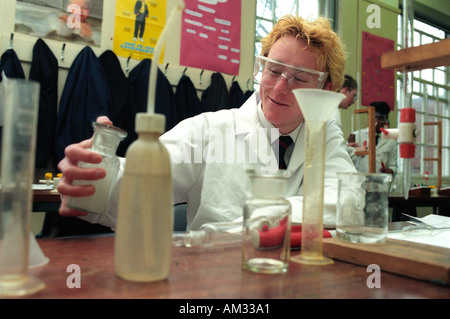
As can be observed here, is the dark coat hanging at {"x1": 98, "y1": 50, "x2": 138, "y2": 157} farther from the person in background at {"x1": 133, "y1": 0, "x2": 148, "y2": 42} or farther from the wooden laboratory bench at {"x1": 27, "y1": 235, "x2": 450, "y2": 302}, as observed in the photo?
the wooden laboratory bench at {"x1": 27, "y1": 235, "x2": 450, "y2": 302}

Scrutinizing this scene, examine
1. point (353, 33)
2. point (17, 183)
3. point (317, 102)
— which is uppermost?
point (353, 33)

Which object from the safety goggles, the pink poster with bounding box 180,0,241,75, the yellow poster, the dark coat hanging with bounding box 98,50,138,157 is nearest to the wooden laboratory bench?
the safety goggles

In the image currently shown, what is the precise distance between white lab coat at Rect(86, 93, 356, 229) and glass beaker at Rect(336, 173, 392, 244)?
47cm

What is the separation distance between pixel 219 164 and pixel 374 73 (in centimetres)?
420

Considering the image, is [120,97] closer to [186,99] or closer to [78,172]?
[186,99]

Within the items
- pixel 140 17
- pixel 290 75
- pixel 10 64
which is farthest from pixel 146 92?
pixel 290 75

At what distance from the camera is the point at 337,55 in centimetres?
146

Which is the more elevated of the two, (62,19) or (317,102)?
(62,19)

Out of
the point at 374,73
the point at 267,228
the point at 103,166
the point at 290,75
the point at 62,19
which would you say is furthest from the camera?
the point at 374,73

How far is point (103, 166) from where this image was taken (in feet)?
2.38

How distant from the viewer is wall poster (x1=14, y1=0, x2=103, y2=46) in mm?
2773
